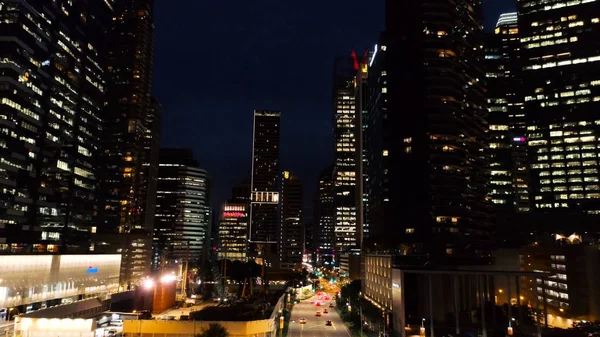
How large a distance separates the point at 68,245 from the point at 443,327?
315 ft

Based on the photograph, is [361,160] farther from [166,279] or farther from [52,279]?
[52,279]

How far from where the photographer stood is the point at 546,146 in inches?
5935

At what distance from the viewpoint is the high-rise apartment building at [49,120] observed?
93312 mm

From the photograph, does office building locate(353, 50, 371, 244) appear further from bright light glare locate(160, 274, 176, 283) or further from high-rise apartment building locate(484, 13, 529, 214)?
bright light glare locate(160, 274, 176, 283)

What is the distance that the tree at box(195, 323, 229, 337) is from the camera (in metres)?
33.8

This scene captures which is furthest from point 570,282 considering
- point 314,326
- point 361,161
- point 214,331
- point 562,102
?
point 361,161

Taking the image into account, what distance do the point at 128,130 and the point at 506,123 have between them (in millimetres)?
141086

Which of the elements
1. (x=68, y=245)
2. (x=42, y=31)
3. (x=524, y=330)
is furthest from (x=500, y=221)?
(x=42, y=31)

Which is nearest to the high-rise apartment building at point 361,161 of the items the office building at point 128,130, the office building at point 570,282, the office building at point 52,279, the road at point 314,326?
the office building at point 128,130

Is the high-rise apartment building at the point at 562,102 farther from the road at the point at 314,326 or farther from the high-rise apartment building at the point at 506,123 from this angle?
the road at the point at 314,326

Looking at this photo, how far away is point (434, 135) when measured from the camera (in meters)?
101

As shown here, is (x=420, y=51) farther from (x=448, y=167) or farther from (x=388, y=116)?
(x=448, y=167)

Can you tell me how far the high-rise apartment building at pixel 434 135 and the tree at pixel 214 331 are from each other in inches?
2594

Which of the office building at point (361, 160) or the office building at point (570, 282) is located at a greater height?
the office building at point (361, 160)
